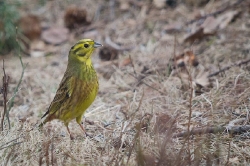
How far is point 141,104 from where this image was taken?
16.6 ft

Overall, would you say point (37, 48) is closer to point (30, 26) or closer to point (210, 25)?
point (30, 26)

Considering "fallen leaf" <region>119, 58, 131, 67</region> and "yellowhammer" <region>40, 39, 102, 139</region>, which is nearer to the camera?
"yellowhammer" <region>40, 39, 102, 139</region>

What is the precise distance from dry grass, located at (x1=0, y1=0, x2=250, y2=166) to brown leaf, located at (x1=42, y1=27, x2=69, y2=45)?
17 cm

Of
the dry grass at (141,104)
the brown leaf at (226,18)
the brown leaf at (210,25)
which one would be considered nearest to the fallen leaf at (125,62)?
the dry grass at (141,104)

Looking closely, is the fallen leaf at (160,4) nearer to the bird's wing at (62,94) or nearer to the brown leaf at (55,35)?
the brown leaf at (55,35)

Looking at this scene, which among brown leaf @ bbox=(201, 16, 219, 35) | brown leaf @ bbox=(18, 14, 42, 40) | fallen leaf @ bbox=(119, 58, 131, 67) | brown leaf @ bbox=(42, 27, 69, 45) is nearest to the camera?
fallen leaf @ bbox=(119, 58, 131, 67)

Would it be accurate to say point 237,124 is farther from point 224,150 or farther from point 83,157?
point 83,157

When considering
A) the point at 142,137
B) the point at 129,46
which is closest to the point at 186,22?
the point at 129,46

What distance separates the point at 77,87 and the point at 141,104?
38.5 inches

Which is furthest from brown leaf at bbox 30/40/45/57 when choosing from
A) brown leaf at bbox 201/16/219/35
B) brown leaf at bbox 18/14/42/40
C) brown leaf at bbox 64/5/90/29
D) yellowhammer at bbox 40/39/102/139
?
yellowhammer at bbox 40/39/102/139

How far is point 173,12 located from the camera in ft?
25.9

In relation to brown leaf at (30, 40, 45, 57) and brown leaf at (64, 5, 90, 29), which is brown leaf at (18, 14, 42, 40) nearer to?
brown leaf at (30, 40, 45, 57)

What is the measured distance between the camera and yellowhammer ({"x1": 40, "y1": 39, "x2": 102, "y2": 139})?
4332 mm

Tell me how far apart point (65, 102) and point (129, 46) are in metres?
2.97
